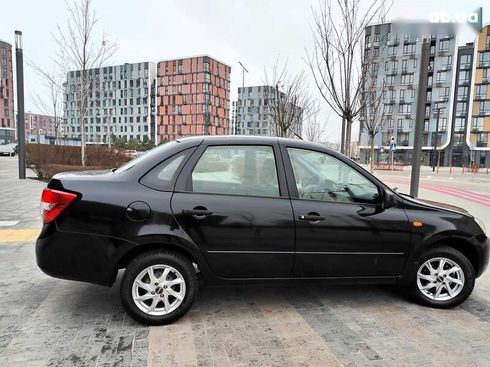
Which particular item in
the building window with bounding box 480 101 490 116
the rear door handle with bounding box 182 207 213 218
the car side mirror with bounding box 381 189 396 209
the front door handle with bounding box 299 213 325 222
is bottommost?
the front door handle with bounding box 299 213 325 222

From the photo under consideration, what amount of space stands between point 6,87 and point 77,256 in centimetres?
10198

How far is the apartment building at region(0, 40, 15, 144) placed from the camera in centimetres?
8575

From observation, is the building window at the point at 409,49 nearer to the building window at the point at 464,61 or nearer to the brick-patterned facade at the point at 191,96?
the building window at the point at 464,61

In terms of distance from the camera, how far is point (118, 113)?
11619cm

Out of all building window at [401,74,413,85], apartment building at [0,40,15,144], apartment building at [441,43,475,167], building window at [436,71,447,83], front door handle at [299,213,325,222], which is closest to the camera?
front door handle at [299,213,325,222]

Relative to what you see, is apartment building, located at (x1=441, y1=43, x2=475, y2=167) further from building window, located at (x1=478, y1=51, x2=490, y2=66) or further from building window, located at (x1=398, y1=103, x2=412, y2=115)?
building window, located at (x1=398, y1=103, x2=412, y2=115)

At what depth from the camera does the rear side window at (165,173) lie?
3400mm

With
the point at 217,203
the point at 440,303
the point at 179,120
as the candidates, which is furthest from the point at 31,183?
the point at 179,120

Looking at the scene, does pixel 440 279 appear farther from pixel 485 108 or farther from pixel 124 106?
pixel 124 106

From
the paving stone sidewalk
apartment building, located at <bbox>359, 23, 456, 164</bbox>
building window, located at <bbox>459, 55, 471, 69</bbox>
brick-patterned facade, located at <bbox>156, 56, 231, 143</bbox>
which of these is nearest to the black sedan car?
the paving stone sidewalk

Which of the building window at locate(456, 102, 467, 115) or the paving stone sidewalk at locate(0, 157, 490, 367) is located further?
the building window at locate(456, 102, 467, 115)

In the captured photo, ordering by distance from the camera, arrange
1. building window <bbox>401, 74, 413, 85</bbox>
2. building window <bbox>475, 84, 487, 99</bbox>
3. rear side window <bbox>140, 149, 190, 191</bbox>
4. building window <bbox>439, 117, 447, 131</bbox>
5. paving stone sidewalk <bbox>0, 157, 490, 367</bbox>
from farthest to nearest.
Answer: building window <bbox>401, 74, 413, 85</bbox>, building window <bbox>439, 117, 447, 131</bbox>, building window <bbox>475, 84, 487, 99</bbox>, rear side window <bbox>140, 149, 190, 191</bbox>, paving stone sidewalk <bbox>0, 157, 490, 367</bbox>

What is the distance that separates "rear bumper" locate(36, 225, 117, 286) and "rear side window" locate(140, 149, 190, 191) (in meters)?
0.59

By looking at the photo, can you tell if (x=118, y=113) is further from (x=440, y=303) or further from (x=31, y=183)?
(x=440, y=303)
